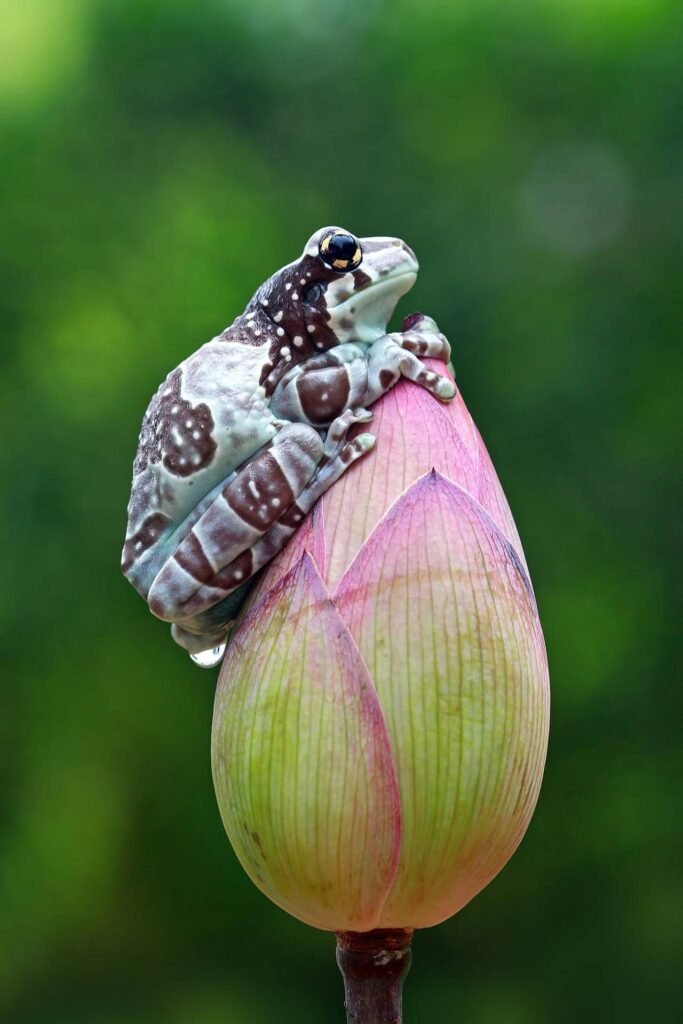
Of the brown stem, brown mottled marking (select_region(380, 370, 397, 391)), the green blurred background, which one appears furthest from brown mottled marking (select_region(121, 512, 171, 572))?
the green blurred background

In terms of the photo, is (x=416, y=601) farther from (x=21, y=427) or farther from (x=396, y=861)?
(x=21, y=427)

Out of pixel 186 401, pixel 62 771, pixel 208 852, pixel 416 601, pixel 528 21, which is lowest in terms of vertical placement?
pixel 208 852

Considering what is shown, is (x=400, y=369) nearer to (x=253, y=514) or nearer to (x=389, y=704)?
(x=253, y=514)

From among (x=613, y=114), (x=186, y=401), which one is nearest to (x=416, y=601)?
(x=186, y=401)

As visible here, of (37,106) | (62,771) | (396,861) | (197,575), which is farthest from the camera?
(37,106)

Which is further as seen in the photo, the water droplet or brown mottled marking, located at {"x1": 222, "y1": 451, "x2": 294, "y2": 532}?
the water droplet

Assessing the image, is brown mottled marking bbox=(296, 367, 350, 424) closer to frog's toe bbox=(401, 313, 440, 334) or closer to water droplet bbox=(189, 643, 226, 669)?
frog's toe bbox=(401, 313, 440, 334)

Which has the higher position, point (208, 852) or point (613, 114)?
point (613, 114)
